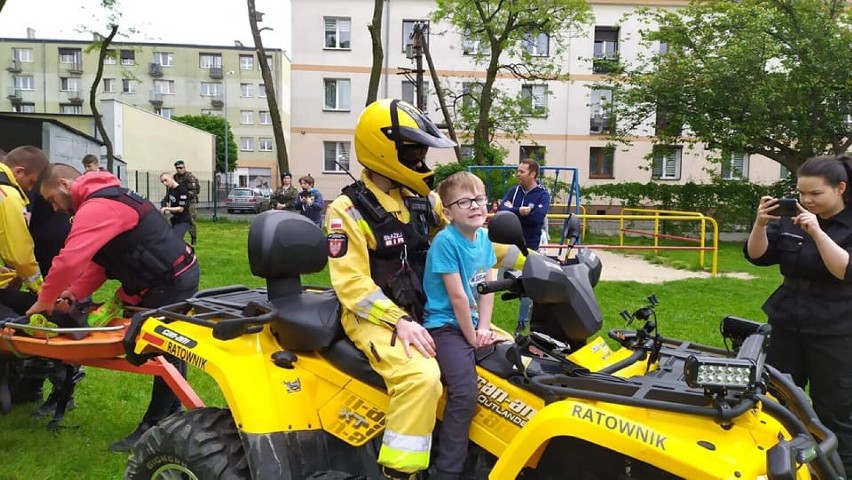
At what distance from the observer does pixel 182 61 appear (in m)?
77.3

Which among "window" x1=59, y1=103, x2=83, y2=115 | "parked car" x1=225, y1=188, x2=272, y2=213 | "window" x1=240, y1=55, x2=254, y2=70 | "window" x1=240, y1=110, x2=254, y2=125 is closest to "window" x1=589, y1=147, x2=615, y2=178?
"parked car" x1=225, y1=188, x2=272, y2=213

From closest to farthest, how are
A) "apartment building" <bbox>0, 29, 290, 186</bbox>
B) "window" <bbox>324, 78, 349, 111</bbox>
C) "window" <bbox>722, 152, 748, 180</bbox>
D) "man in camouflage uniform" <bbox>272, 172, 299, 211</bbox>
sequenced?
"man in camouflage uniform" <bbox>272, 172, 299, 211</bbox> < "window" <bbox>722, 152, 748, 180</bbox> < "window" <bbox>324, 78, 349, 111</bbox> < "apartment building" <bbox>0, 29, 290, 186</bbox>

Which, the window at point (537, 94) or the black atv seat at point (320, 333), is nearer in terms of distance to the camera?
the black atv seat at point (320, 333)

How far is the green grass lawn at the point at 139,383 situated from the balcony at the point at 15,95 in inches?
2826

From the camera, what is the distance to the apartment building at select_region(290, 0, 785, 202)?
115ft

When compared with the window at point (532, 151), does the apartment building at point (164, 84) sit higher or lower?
higher

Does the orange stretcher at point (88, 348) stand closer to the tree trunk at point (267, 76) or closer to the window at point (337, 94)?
the tree trunk at point (267, 76)

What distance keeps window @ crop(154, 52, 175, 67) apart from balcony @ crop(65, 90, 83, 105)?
923cm

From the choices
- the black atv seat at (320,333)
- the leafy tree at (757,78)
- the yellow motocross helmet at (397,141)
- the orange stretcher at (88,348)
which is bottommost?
the orange stretcher at (88,348)

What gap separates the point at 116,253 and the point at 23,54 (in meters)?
85.7

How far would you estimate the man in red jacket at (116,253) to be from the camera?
407 centimetres

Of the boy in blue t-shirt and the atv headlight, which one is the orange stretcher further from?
the atv headlight

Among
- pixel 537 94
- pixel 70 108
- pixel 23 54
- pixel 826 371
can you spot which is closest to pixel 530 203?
pixel 826 371

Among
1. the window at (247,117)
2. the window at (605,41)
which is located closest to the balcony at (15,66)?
the window at (247,117)
